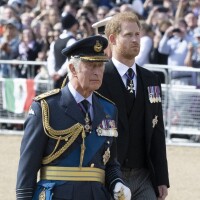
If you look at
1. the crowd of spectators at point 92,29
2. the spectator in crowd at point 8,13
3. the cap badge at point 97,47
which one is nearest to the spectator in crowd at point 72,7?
the crowd of spectators at point 92,29

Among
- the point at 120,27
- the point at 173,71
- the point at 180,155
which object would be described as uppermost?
the point at 120,27

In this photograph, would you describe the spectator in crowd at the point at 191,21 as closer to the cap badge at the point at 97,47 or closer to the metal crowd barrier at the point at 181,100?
the metal crowd barrier at the point at 181,100

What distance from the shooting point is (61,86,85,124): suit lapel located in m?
5.35

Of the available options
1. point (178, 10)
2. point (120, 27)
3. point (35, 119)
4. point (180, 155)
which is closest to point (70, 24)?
point (180, 155)

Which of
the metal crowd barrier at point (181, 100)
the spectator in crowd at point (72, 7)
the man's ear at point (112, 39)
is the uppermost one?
the man's ear at point (112, 39)

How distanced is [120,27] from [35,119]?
1.40 metres

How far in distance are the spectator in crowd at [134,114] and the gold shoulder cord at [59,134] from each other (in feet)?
3.39

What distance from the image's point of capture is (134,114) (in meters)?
6.42

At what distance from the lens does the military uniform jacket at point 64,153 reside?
5.20 m

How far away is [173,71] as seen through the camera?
12984 mm

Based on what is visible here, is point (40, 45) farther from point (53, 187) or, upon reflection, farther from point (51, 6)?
point (53, 187)

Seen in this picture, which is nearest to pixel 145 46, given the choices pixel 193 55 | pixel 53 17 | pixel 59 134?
pixel 193 55

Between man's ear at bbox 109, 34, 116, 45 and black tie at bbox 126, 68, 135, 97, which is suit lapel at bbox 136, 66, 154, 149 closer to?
black tie at bbox 126, 68, 135, 97

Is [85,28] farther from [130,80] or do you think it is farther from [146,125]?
[146,125]
